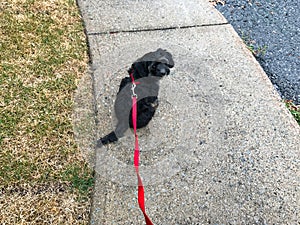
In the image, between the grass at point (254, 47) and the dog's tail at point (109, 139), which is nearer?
the dog's tail at point (109, 139)

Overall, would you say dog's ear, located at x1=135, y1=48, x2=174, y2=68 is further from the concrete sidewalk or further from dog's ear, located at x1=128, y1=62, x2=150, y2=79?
the concrete sidewalk

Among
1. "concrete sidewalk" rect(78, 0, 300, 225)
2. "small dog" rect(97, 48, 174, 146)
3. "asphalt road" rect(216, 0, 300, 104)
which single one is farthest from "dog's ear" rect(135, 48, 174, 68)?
"asphalt road" rect(216, 0, 300, 104)

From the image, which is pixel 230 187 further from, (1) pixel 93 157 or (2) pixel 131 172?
(1) pixel 93 157

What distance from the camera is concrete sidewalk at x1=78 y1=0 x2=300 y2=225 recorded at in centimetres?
307

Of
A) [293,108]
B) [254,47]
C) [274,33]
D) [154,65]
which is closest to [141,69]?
[154,65]

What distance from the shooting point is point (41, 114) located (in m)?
3.68

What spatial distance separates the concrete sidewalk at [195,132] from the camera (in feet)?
10.1

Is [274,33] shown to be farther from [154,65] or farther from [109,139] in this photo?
[109,139]

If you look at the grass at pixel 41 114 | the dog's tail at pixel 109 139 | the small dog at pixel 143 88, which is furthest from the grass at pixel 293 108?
the grass at pixel 41 114

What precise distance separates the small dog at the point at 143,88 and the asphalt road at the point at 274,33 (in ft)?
6.73

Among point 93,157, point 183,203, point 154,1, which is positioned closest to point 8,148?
point 93,157

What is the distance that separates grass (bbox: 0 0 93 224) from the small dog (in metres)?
0.61

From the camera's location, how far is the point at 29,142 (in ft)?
11.2

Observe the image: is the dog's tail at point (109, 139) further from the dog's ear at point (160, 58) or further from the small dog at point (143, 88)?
the dog's ear at point (160, 58)
